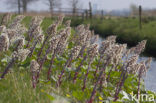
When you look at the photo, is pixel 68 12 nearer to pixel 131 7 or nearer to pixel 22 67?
pixel 131 7

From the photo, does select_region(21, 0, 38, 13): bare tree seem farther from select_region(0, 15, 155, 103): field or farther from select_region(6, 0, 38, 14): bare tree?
select_region(0, 15, 155, 103): field

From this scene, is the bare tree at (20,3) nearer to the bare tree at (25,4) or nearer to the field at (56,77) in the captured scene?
the bare tree at (25,4)

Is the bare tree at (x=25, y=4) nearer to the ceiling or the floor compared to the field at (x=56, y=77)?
nearer to the ceiling

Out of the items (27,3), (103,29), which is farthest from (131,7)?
(103,29)

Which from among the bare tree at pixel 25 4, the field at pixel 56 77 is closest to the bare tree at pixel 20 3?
the bare tree at pixel 25 4

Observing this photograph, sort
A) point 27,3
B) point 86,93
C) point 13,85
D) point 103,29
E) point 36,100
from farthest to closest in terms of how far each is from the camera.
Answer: point 27,3
point 103,29
point 86,93
point 13,85
point 36,100

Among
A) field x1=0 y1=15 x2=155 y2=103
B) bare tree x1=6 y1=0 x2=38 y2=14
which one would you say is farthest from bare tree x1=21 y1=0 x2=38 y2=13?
field x1=0 y1=15 x2=155 y2=103

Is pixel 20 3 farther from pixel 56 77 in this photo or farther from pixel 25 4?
pixel 56 77

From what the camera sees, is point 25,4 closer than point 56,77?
No

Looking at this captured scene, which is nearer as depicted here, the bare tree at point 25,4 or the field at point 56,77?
the field at point 56,77

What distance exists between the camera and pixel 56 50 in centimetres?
588

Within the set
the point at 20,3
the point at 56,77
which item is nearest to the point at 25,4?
the point at 20,3

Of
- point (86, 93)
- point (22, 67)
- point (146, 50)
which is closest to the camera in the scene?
point (86, 93)

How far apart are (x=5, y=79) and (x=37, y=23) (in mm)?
2535
